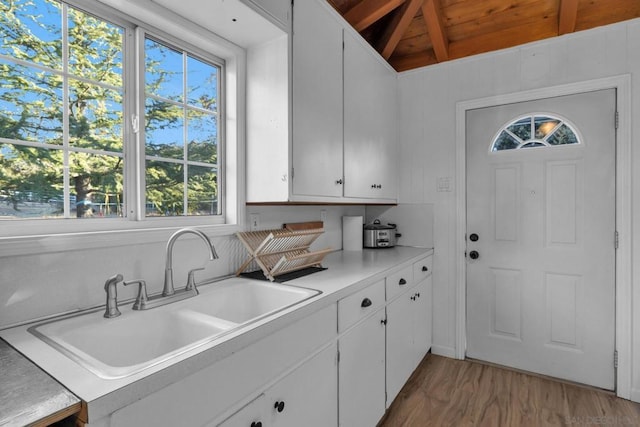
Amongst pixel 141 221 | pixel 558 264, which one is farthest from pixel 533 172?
pixel 141 221

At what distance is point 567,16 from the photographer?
85.9 inches

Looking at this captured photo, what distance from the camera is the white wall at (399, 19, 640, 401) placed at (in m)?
2.09

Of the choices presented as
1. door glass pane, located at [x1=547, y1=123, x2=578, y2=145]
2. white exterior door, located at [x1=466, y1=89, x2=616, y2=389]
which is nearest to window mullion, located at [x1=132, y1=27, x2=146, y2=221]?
white exterior door, located at [x1=466, y1=89, x2=616, y2=389]

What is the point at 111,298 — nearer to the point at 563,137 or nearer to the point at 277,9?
the point at 277,9

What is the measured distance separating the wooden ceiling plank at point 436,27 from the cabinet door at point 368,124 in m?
0.39

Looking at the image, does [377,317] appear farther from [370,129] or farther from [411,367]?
[370,129]

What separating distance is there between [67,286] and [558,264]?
9.20 ft

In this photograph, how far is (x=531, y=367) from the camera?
2.41m

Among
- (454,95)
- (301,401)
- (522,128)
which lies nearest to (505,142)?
(522,128)

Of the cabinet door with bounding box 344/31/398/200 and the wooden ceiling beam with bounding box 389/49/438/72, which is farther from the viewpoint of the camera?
the wooden ceiling beam with bounding box 389/49/438/72

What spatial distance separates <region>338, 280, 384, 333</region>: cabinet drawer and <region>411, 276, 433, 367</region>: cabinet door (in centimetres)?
62

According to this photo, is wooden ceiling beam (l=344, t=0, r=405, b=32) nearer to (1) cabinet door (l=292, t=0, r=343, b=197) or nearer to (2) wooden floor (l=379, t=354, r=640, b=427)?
(1) cabinet door (l=292, t=0, r=343, b=197)

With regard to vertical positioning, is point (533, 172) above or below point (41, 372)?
above

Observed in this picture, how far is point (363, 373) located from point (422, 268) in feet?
3.58
